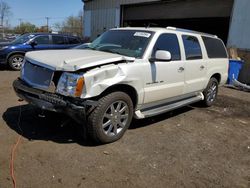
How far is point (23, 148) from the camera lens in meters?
4.09

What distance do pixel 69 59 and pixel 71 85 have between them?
50 cm

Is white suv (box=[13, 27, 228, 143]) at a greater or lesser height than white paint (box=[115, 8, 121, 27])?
lesser

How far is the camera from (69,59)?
166 inches

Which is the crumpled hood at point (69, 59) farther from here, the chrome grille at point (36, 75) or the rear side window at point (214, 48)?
the rear side window at point (214, 48)

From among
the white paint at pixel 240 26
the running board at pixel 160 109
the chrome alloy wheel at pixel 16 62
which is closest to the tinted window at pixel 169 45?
the running board at pixel 160 109

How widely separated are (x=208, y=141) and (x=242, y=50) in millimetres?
7822

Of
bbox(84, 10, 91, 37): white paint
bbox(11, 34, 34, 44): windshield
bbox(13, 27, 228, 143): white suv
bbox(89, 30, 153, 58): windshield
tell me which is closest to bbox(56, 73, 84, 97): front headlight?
bbox(13, 27, 228, 143): white suv

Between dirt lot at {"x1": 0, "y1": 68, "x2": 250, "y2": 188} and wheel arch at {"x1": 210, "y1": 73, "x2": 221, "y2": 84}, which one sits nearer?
dirt lot at {"x1": 0, "y1": 68, "x2": 250, "y2": 188}

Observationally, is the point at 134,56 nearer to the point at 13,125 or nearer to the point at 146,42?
the point at 146,42

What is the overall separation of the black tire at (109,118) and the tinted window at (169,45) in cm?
118

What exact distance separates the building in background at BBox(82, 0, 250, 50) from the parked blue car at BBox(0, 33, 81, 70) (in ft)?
14.5

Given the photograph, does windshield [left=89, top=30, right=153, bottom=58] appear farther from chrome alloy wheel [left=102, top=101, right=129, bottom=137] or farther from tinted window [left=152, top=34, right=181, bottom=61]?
chrome alloy wheel [left=102, top=101, right=129, bottom=137]

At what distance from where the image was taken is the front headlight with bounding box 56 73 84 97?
3.88 meters

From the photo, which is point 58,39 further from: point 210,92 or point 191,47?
point 191,47
